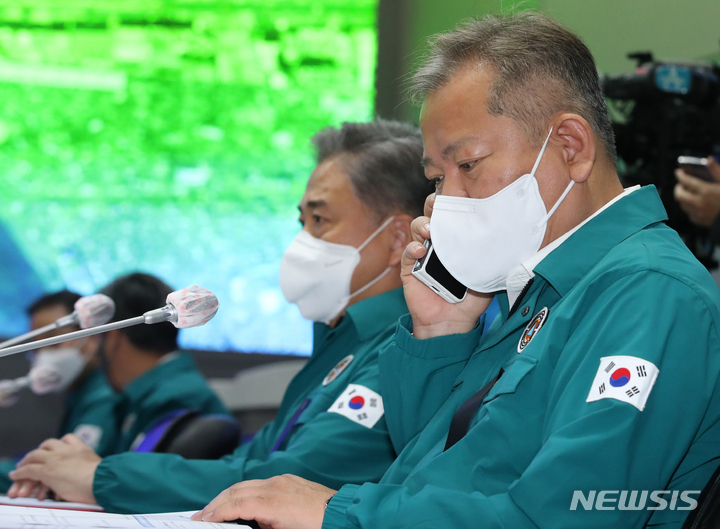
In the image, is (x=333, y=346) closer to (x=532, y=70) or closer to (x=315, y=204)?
(x=315, y=204)

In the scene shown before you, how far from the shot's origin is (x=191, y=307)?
120cm

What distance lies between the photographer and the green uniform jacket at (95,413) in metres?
2.81

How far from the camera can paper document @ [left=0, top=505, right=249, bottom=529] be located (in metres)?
0.90

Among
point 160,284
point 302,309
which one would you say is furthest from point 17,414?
point 302,309

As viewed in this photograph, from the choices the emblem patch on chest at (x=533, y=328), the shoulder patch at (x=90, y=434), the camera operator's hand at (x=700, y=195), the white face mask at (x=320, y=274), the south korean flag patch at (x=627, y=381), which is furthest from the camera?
the shoulder patch at (x=90, y=434)

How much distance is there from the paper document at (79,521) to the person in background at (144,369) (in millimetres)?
1542

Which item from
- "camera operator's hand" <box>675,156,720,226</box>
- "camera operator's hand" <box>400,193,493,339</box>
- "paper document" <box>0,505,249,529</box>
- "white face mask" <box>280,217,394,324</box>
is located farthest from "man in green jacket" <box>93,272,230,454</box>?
"camera operator's hand" <box>675,156,720,226</box>

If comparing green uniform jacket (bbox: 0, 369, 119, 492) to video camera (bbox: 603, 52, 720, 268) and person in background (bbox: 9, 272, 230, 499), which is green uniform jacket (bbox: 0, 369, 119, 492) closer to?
person in background (bbox: 9, 272, 230, 499)

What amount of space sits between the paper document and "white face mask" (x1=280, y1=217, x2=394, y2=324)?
907mm

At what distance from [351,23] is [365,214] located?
214 centimetres

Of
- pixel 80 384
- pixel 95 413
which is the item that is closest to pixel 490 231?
pixel 95 413

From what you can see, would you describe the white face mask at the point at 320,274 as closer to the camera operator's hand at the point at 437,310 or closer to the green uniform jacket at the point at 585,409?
the camera operator's hand at the point at 437,310

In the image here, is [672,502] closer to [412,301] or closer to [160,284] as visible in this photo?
[412,301]

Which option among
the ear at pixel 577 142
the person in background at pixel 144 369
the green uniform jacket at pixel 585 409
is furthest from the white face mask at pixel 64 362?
the ear at pixel 577 142
